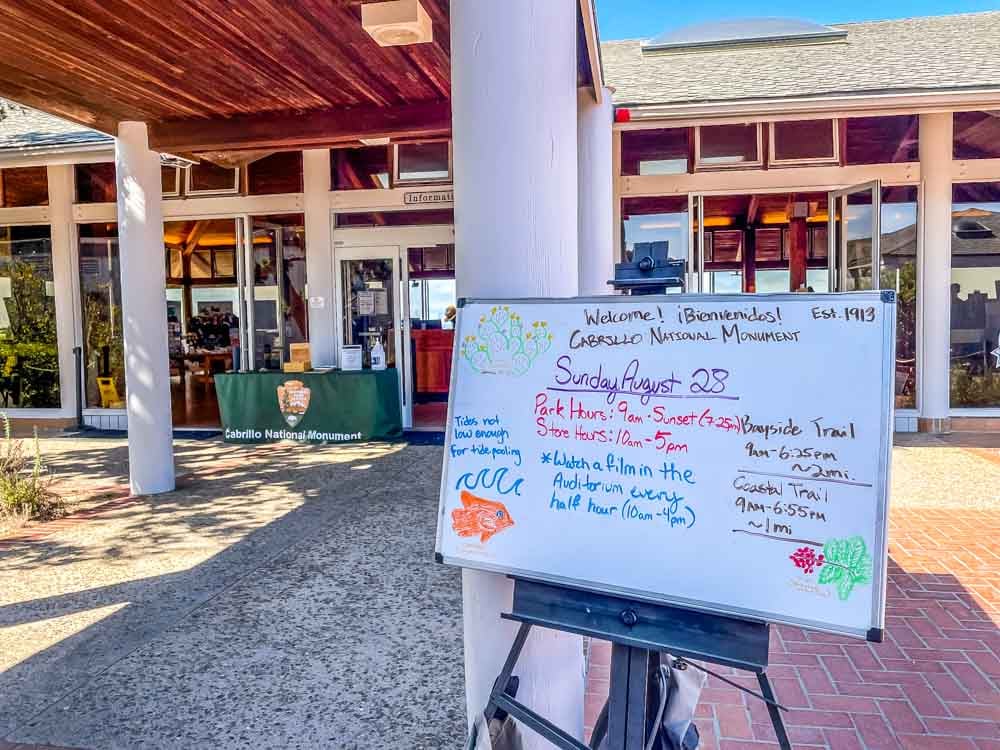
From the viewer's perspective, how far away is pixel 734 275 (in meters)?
13.1

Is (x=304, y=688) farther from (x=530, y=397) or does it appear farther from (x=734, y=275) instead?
(x=734, y=275)

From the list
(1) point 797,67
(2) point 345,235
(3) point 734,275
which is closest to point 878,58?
(1) point 797,67

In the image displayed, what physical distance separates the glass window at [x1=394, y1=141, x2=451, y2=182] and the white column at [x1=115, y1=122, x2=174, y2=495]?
359 centimetres

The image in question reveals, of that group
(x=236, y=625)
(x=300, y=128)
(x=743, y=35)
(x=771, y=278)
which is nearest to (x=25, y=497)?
(x=236, y=625)

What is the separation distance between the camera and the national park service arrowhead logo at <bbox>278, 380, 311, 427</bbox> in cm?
882

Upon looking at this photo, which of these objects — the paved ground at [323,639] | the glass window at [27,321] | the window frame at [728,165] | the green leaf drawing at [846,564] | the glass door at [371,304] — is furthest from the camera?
the glass window at [27,321]

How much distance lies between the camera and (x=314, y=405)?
8.81m

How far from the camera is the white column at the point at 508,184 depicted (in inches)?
86.4

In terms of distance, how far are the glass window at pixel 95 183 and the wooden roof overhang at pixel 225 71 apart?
4.12 metres

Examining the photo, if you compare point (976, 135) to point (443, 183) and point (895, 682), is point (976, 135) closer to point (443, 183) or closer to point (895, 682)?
point (443, 183)

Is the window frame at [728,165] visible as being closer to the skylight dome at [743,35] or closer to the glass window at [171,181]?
the skylight dome at [743,35]

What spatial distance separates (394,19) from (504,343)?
298 cm

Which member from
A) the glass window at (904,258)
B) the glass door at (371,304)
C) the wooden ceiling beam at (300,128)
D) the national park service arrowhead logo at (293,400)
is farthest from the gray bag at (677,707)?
the glass window at (904,258)

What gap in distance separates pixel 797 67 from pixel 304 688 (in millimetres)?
9053
